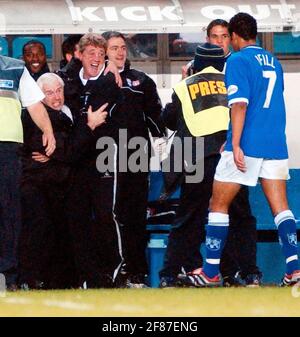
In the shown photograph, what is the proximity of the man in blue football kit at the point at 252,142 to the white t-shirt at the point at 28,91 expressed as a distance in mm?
1655

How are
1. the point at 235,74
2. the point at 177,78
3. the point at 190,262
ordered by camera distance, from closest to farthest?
the point at 235,74 → the point at 190,262 → the point at 177,78

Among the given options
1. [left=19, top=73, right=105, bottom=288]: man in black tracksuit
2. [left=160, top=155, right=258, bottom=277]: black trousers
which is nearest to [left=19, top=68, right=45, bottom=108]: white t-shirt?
[left=19, top=73, right=105, bottom=288]: man in black tracksuit

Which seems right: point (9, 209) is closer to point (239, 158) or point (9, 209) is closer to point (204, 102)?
point (204, 102)

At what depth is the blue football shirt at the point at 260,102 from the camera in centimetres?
1353

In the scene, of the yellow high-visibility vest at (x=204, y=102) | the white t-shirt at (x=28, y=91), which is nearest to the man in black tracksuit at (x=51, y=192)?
the white t-shirt at (x=28, y=91)

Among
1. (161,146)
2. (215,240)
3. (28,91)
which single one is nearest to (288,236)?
(215,240)

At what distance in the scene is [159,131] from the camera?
49.8 feet

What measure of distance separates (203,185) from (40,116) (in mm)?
1436

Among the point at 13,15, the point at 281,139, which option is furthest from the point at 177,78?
the point at 281,139

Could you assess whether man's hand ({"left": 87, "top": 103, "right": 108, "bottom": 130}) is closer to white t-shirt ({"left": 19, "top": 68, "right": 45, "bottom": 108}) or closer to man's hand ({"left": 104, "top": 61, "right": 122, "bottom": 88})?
man's hand ({"left": 104, "top": 61, "right": 122, "bottom": 88})

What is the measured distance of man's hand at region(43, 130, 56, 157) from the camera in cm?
1433

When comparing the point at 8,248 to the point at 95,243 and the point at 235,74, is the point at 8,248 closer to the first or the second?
the point at 95,243

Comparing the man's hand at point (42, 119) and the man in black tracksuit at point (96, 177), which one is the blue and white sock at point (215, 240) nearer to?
the man in black tracksuit at point (96, 177)

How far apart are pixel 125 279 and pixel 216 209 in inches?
56.5
